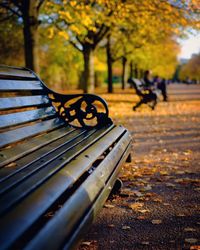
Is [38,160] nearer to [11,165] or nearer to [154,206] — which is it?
[11,165]

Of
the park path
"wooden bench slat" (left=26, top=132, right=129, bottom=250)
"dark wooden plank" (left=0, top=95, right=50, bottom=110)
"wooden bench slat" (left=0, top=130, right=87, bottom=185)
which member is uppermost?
"dark wooden plank" (left=0, top=95, right=50, bottom=110)

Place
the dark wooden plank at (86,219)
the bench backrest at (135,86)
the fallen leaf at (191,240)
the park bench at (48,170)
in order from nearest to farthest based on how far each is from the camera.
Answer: the park bench at (48,170), the dark wooden plank at (86,219), the fallen leaf at (191,240), the bench backrest at (135,86)

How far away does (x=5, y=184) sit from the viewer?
1.79m

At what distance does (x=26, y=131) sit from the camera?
3.09m

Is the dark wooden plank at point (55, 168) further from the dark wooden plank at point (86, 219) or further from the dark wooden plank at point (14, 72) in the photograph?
the dark wooden plank at point (14, 72)

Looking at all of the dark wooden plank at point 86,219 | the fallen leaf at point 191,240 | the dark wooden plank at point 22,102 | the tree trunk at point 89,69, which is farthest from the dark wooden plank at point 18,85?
the tree trunk at point 89,69

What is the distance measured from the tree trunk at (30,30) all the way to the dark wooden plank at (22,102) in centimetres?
642

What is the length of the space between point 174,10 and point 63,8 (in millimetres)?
4218

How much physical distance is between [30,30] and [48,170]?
8773mm

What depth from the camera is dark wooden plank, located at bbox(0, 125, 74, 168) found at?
2377 mm

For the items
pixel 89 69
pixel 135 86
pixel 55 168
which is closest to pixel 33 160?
pixel 55 168

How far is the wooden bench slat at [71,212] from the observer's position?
1294mm

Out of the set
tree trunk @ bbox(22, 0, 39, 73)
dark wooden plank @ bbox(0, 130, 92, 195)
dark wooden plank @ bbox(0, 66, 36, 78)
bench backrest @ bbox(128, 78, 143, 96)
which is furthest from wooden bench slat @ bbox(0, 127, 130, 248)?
bench backrest @ bbox(128, 78, 143, 96)

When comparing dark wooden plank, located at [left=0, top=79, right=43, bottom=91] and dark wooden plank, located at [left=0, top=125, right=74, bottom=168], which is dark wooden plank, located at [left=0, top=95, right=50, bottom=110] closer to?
dark wooden plank, located at [left=0, top=79, right=43, bottom=91]
